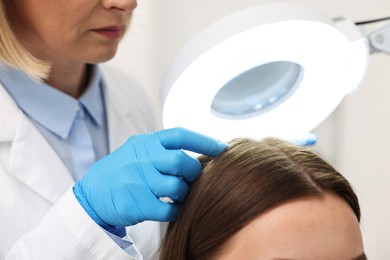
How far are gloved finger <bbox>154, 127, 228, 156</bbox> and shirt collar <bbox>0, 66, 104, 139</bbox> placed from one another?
1.48 ft

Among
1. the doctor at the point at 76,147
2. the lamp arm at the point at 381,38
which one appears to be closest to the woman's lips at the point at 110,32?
the doctor at the point at 76,147

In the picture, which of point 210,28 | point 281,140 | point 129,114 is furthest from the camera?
point 129,114

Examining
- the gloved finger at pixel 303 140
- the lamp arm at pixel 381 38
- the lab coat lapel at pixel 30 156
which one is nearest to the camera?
the lamp arm at pixel 381 38

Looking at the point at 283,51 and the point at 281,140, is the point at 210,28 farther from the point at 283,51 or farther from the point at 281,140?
the point at 281,140

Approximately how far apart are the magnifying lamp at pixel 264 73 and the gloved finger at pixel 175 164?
0.30 feet

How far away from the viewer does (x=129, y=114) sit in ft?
5.27

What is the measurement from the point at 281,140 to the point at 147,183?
10.5 inches

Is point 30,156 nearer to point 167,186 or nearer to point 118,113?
point 118,113

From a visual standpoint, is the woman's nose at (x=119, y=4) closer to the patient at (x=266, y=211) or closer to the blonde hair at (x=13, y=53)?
the blonde hair at (x=13, y=53)

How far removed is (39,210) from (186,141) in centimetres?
46

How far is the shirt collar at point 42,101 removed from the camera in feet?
4.38

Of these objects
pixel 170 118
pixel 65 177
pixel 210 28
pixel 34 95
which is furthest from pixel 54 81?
pixel 210 28

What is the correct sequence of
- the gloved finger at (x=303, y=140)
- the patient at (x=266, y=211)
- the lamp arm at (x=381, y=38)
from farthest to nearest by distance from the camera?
the gloved finger at (x=303, y=140) < the lamp arm at (x=381, y=38) < the patient at (x=266, y=211)

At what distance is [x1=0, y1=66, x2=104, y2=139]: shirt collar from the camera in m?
1.34
